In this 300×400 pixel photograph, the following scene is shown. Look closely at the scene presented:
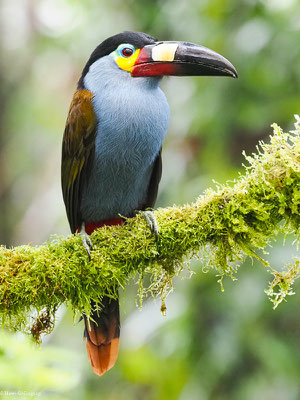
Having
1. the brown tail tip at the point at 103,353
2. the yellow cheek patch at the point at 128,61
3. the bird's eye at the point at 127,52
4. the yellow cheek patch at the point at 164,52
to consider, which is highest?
the yellow cheek patch at the point at 164,52

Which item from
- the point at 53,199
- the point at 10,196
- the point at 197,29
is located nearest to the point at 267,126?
the point at 197,29

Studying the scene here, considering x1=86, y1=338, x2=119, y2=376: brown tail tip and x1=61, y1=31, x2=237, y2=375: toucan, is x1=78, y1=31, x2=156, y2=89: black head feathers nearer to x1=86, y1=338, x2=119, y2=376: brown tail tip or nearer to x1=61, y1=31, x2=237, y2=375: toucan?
x1=61, y1=31, x2=237, y2=375: toucan

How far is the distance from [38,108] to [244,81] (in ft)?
14.5

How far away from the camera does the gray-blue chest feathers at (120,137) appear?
285 cm

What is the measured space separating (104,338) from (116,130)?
1.06 metres

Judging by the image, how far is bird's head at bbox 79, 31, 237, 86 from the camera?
273cm

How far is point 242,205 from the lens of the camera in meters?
2.12

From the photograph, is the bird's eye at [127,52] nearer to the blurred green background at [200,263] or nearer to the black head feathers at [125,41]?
the black head feathers at [125,41]

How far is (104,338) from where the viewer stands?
2678 mm

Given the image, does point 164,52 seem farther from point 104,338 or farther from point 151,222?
point 104,338

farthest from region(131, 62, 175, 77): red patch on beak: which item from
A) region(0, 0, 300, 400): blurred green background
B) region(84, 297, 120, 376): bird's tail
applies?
region(84, 297, 120, 376): bird's tail

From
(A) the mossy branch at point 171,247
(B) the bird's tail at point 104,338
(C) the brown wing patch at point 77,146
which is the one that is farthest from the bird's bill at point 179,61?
(B) the bird's tail at point 104,338

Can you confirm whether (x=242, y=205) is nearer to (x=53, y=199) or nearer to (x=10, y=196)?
(x=53, y=199)

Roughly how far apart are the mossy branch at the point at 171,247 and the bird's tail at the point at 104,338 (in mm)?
398
